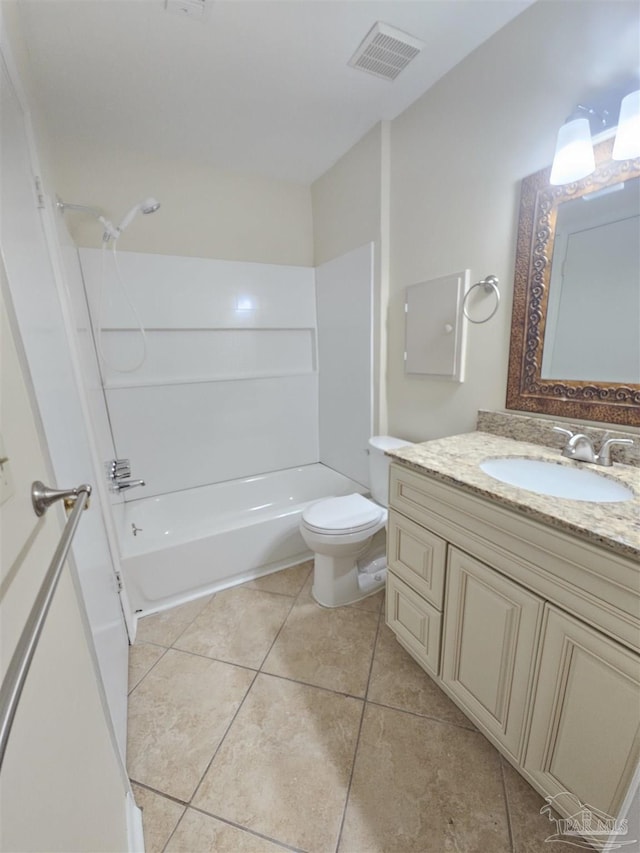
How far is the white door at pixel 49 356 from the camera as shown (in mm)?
702

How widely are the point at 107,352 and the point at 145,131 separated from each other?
119cm

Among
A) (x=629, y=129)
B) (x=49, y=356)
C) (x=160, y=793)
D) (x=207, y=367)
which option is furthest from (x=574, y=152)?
(x=160, y=793)

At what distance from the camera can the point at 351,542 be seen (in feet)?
5.36

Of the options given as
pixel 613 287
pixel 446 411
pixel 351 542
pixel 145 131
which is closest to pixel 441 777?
pixel 351 542

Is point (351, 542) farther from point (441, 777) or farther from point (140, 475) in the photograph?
point (140, 475)

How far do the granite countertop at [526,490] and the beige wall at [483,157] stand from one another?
0.28 metres

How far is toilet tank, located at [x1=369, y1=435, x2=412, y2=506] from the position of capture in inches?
74.3

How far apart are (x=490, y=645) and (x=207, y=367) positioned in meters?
2.14

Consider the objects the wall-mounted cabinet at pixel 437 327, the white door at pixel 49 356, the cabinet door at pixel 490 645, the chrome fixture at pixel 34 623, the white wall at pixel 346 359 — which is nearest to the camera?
the chrome fixture at pixel 34 623

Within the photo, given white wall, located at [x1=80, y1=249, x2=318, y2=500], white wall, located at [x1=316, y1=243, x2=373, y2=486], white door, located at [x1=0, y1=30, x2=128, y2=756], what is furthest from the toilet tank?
white door, located at [x1=0, y1=30, x2=128, y2=756]

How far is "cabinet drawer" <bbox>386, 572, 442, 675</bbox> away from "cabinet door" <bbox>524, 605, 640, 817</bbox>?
1.14ft

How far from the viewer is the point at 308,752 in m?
1.14

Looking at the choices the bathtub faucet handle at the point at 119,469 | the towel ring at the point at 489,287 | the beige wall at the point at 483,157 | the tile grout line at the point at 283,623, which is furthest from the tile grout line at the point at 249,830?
the towel ring at the point at 489,287

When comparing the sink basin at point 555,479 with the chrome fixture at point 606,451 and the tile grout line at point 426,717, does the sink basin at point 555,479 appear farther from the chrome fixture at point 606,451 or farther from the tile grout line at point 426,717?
the tile grout line at point 426,717
